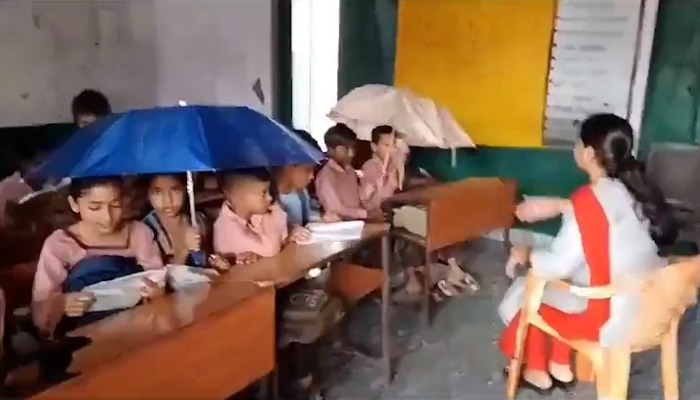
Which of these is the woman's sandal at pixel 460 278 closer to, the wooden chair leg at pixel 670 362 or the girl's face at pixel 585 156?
the wooden chair leg at pixel 670 362

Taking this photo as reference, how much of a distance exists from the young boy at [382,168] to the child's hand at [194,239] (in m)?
1.67

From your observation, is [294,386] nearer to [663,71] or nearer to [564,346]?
[564,346]

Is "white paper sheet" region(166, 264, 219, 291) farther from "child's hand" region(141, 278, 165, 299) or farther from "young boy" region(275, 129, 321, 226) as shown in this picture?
"young boy" region(275, 129, 321, 226)

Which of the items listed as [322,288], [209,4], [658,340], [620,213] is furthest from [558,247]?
[209,4]

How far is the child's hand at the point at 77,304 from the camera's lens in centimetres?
220

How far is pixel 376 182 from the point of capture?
4445mm

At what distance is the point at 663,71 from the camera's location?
539cm

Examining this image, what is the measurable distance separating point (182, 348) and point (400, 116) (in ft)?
9.24

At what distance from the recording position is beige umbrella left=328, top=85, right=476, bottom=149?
458 centimetres

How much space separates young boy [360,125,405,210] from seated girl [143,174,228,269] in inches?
64.0

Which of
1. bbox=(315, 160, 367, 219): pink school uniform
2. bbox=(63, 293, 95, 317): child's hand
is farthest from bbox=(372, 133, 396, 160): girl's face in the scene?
bbox=(63, 293, 95, 317): child's hand

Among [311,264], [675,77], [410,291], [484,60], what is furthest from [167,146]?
[675,77]

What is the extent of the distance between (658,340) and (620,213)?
498 millimetres

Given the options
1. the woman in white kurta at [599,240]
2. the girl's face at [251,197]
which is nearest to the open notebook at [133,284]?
the girl's face at [251,197]
